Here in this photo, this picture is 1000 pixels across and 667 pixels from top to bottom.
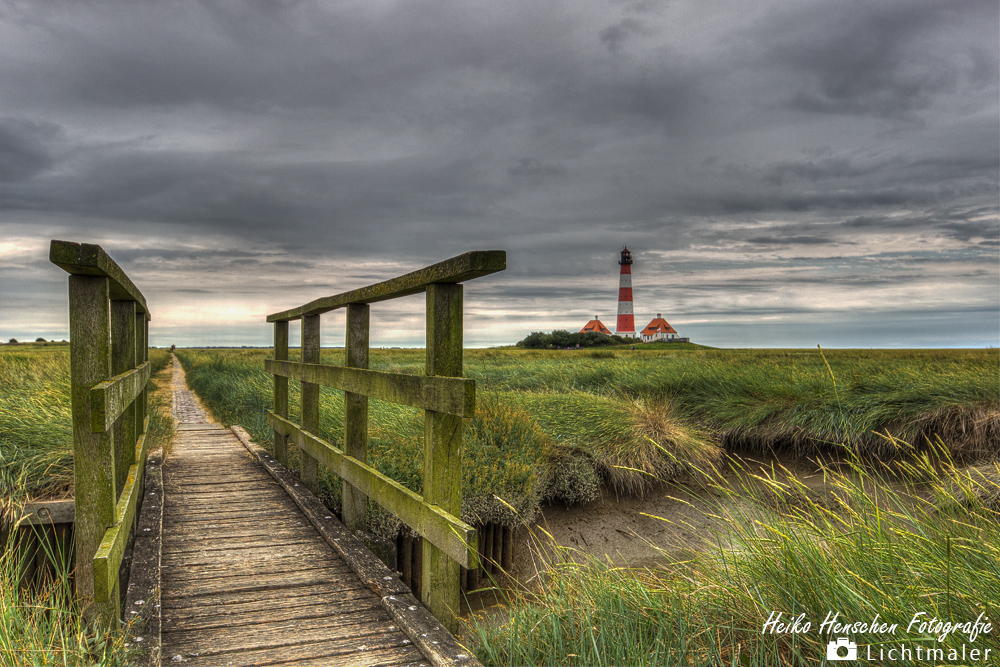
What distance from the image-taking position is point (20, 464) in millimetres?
5113

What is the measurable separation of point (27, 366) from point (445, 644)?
469 inches

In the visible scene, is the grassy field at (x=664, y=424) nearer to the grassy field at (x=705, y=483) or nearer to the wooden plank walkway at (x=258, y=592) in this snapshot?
the grassy field at (x=705, y=483)

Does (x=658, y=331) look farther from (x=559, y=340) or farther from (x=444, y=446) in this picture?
(x=444, y=446)

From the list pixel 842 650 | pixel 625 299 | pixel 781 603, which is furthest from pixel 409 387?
pixel 625 299

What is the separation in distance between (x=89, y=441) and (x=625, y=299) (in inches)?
2912

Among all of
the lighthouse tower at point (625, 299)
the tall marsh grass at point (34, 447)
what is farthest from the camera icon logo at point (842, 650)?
the lighthouse tower at point (625, 299)

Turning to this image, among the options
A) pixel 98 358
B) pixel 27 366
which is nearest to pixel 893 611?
pixel 98 358

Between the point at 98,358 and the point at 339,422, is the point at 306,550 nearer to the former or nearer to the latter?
the point at 98,358

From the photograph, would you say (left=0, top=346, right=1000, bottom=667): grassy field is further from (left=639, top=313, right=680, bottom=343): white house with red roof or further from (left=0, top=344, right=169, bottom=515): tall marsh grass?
(left=639, top=313, right=680, bottom=343): white house with red roof

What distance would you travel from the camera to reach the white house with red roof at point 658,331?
285 ft

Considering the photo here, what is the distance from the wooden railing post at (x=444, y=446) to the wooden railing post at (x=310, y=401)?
3038mm

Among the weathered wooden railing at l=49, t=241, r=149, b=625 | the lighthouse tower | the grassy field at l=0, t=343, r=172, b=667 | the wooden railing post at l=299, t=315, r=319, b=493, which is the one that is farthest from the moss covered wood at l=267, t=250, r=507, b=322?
the lighthouse tower

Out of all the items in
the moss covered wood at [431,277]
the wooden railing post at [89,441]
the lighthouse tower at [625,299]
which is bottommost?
the wooden railing post at [89,441]

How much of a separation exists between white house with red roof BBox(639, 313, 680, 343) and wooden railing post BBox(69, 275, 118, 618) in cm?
8607
